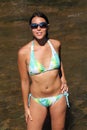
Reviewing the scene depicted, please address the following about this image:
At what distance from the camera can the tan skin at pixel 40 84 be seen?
5.71 m

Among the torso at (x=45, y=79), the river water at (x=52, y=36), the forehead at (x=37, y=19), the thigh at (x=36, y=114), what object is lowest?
the river water at (x=52, y=36)

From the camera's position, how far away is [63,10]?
16453mm

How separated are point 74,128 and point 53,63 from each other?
97.5 inches

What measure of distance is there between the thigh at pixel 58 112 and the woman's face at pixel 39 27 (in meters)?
0.99

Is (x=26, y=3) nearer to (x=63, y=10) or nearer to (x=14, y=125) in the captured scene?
(x=63, y=10)

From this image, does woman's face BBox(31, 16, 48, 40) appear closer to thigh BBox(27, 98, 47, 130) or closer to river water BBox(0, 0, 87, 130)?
thigh BBox(27, 98, 47, 130)

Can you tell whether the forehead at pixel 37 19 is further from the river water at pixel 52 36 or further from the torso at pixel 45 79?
the river water at pixel 52 36

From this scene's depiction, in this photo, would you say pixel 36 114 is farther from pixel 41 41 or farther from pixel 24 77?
pixel 41 41

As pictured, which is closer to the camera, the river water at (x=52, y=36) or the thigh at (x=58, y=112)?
the thigh at (x=58, y=112)

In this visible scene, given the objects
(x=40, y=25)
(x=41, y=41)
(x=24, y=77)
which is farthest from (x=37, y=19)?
(x=24, y=77)

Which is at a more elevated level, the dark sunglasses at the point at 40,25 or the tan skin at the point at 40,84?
the dark sunglasses at the point at 40,25

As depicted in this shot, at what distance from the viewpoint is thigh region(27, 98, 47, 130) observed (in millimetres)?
5855

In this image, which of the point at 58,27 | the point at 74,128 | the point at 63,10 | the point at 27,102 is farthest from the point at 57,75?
the point at 63,10

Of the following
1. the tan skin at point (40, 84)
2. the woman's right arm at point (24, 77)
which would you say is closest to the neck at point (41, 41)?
the tan skin at point (40, 84)
